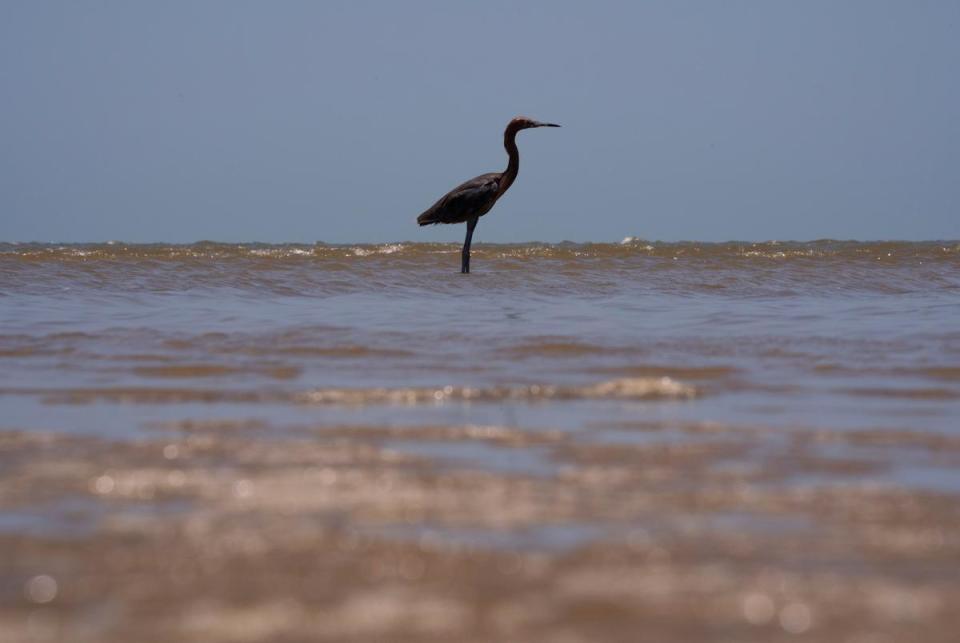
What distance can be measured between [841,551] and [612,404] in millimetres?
1754

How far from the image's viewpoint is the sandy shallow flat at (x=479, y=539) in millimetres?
1762

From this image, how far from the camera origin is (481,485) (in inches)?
102

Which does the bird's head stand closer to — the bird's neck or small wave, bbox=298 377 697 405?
the bird's neck

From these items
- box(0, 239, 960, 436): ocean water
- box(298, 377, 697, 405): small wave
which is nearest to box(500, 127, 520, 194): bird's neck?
box(0, 239, 960, 436): ocean water

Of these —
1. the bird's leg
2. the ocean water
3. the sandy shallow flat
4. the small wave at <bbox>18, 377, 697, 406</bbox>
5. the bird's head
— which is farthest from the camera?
the bird's head

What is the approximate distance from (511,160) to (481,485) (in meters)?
11.6

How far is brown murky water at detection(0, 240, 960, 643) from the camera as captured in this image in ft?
5.93

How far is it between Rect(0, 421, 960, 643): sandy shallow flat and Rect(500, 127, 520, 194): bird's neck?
10.6m

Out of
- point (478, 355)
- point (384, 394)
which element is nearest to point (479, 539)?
point (384, 394)

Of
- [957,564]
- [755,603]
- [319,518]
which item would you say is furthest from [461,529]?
[957,564]

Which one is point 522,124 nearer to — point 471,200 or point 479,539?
point 471,200

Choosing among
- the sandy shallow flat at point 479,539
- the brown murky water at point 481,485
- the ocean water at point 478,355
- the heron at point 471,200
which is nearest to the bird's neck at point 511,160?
the heron at point 471,200

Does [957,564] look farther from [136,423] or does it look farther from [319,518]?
[136,423]

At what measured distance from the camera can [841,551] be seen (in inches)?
82.1
